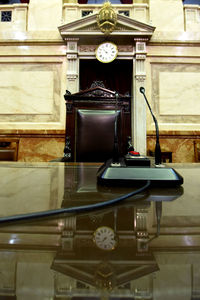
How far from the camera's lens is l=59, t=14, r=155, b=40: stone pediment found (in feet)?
9.24

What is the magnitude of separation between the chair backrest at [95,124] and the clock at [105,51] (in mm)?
1401

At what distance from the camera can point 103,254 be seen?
0.15 meters

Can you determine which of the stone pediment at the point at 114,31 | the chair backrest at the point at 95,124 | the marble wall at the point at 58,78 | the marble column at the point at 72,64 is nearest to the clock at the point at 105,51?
the stone pediment at the point at 114,31

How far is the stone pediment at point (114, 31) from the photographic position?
2.82 metres

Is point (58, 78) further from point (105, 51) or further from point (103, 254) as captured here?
point (103, 254)

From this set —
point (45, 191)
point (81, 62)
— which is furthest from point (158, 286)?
point (81, 62)

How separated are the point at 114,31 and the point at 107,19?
0.61 ft

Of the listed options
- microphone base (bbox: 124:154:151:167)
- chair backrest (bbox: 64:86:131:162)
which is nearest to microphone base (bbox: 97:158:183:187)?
microphone base (bbox: 124:154:151:167)

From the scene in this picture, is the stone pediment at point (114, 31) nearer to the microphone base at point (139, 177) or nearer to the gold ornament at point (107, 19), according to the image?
the gold ornament at point (107, 19)

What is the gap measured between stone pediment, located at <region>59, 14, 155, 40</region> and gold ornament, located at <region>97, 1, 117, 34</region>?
0.07 metres

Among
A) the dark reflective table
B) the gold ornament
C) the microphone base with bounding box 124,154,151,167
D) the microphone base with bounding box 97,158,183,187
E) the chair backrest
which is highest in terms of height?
the gold ornament

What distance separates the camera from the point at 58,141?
114 inches

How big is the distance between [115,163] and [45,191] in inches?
7.6

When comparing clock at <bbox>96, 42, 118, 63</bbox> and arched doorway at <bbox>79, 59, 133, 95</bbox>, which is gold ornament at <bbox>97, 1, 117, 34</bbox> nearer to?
clock at <bbox>96, 42, 118, 63</bbox>
